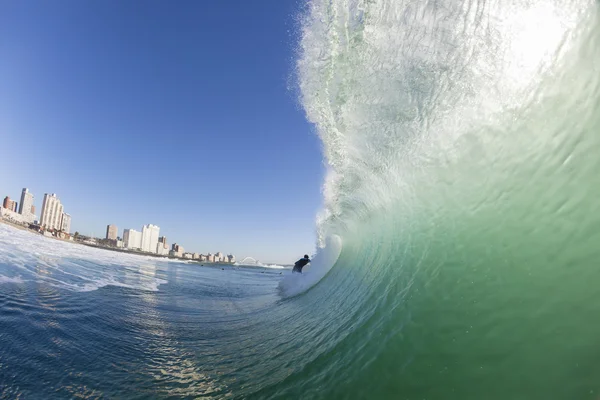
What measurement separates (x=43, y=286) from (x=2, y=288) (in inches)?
41.8

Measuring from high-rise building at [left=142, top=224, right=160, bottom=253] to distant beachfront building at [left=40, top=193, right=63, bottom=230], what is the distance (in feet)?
119

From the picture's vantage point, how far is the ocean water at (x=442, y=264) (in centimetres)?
241

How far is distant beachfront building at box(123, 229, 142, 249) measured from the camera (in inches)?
5256

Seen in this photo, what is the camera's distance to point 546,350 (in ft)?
7.37

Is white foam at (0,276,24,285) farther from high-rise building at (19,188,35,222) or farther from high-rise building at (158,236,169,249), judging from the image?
high-rise building at (158,236,169,249)

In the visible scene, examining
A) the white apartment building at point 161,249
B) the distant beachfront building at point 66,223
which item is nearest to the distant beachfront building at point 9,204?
the distant beachfront building at point 66,223

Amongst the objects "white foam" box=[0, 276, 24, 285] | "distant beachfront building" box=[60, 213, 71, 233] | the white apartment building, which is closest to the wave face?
"white foam" box=[0, 276, 24, 285]

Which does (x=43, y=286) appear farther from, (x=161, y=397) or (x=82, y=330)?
(x=161, y=397)

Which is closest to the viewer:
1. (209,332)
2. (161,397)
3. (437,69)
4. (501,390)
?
(501,390)

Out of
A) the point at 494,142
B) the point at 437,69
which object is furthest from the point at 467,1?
the point at 494,142

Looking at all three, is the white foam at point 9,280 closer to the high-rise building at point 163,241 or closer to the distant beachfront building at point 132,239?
the distant beachfront building at point 132,239

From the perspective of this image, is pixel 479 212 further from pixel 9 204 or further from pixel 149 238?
pixel 149 238

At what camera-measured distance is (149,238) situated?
14475cm

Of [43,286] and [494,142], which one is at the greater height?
[494,142]
